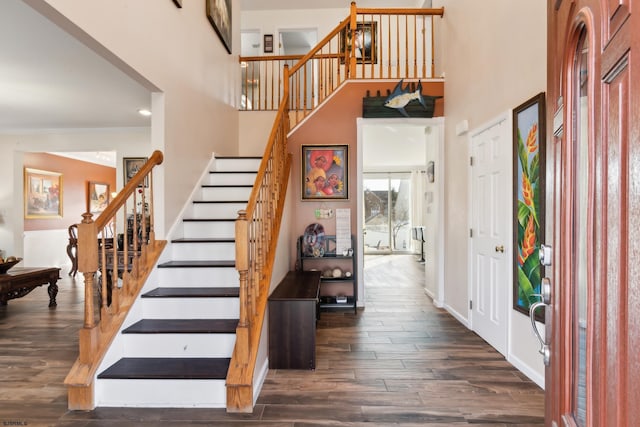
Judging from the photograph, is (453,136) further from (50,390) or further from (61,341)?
(61,341)

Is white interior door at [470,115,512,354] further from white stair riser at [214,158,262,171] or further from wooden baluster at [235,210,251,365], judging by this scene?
white stair riser at [214,158,262,171]

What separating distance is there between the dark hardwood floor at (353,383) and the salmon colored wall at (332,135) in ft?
4.61

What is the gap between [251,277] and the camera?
2395 mm

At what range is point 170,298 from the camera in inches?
106

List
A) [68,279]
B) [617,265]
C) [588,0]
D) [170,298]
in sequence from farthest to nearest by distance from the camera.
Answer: [68,279]
[170,298]
[588,0]
[617,265]

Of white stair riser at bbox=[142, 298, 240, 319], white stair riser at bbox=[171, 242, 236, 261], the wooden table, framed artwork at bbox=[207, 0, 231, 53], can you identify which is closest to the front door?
white stair riser at bbox=[142, 298, 240, 319]

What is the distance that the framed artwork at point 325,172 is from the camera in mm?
4609

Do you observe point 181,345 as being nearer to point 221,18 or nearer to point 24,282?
point 24,282

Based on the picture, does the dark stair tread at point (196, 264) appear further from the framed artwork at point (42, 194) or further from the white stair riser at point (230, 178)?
the framed artwork at point (42, 194)

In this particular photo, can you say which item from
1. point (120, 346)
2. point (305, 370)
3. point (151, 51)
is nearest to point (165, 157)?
point (151, 51)

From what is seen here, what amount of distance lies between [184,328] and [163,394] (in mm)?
444

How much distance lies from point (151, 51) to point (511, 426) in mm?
3748

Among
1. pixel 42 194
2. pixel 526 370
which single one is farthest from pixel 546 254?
pixel 42 194

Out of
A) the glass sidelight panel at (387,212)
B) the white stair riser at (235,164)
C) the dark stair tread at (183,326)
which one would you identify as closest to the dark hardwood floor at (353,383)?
the dark stair tread at (183,326)
